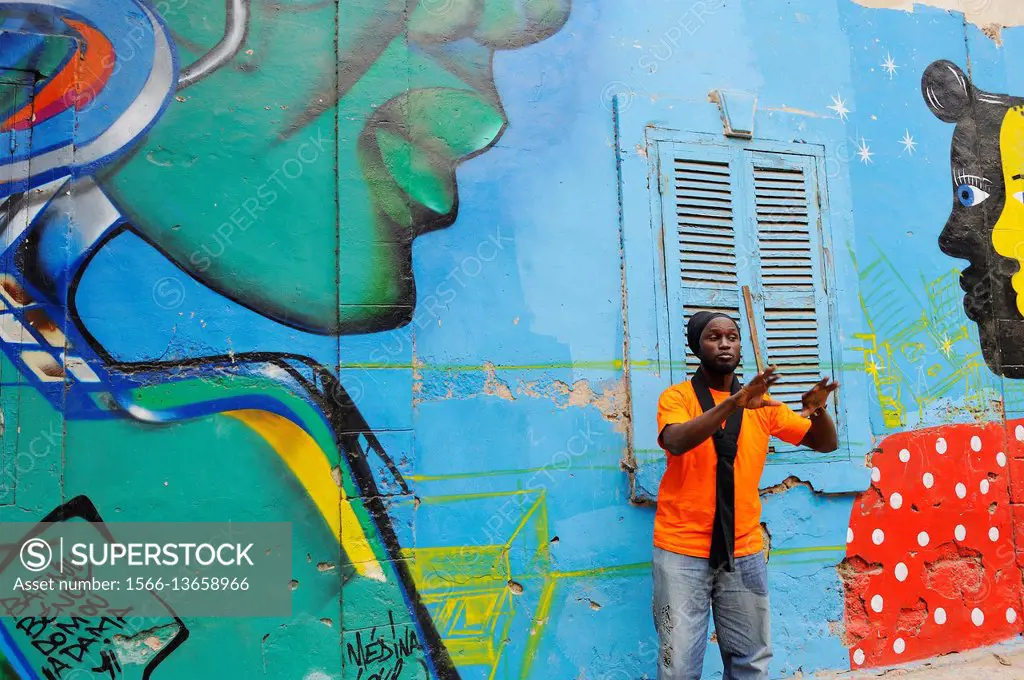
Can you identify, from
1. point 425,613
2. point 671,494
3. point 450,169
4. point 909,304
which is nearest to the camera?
point 671,494

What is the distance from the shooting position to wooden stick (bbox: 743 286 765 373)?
3598 mm

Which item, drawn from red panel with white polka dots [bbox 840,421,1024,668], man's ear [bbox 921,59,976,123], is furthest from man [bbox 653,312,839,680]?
man's ear [bbox 921,59,976,123]

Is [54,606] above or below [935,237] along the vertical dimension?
below

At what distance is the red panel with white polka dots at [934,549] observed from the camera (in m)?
3.88

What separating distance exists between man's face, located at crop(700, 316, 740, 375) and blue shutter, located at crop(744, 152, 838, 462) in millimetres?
1007

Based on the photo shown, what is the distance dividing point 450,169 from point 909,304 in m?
2.60

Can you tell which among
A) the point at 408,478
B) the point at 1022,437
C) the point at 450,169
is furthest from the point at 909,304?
the point at 408,478

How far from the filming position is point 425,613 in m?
3.25

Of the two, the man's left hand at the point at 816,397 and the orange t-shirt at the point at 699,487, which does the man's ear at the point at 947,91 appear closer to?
the man's left hand at the point at 816,397

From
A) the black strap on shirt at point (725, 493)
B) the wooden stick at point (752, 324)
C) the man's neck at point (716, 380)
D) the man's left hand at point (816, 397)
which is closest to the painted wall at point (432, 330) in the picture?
the wooden stick at point (752, 324)

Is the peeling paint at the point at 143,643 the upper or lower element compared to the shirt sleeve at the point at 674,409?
lower

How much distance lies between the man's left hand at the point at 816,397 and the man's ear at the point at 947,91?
250cm

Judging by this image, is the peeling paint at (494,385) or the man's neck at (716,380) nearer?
the man's neck at (716,380)

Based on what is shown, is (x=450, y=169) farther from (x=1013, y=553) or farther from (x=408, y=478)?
(x=1013, y=553)
